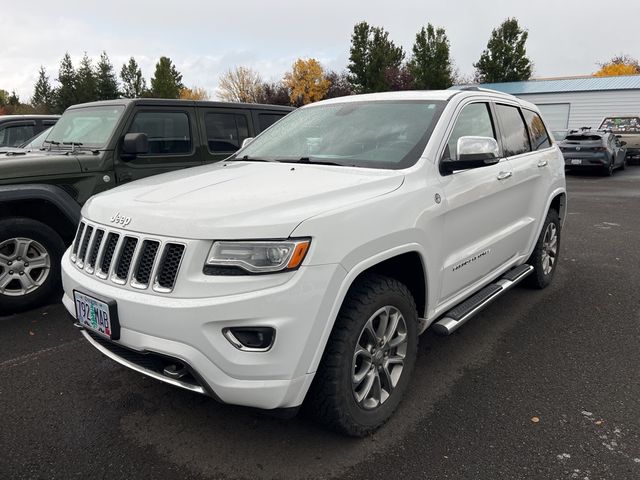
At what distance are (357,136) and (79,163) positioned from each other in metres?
2.86

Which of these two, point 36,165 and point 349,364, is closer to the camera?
point 349,364

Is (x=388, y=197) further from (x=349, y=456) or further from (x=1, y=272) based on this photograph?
(x=1, y=272)

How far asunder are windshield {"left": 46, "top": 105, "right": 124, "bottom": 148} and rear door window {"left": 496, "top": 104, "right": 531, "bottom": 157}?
3773 millimetres

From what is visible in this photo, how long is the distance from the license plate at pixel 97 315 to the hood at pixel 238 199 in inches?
15.4

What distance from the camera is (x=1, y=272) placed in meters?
4.34

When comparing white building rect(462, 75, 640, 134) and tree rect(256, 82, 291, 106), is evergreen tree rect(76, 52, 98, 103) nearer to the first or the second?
tree rect(256, 82, 291, 106)

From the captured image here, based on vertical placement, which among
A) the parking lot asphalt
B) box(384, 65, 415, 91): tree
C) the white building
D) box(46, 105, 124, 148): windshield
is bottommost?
the parking lot asphalt

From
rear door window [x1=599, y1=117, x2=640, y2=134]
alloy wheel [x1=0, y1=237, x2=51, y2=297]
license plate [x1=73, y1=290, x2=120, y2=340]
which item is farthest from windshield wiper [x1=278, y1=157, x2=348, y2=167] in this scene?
rear door window [x1=599, y1=117, x2=640, y2=134]

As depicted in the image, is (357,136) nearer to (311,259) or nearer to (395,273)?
(395,273)

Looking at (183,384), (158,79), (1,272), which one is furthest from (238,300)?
(158,79)

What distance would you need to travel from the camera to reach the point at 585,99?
3092 centimetres

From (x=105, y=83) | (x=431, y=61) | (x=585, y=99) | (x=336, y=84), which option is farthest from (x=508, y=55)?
(x=105, y=83)

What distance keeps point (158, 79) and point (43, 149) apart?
61.2 meters

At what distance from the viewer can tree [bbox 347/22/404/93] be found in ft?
144
